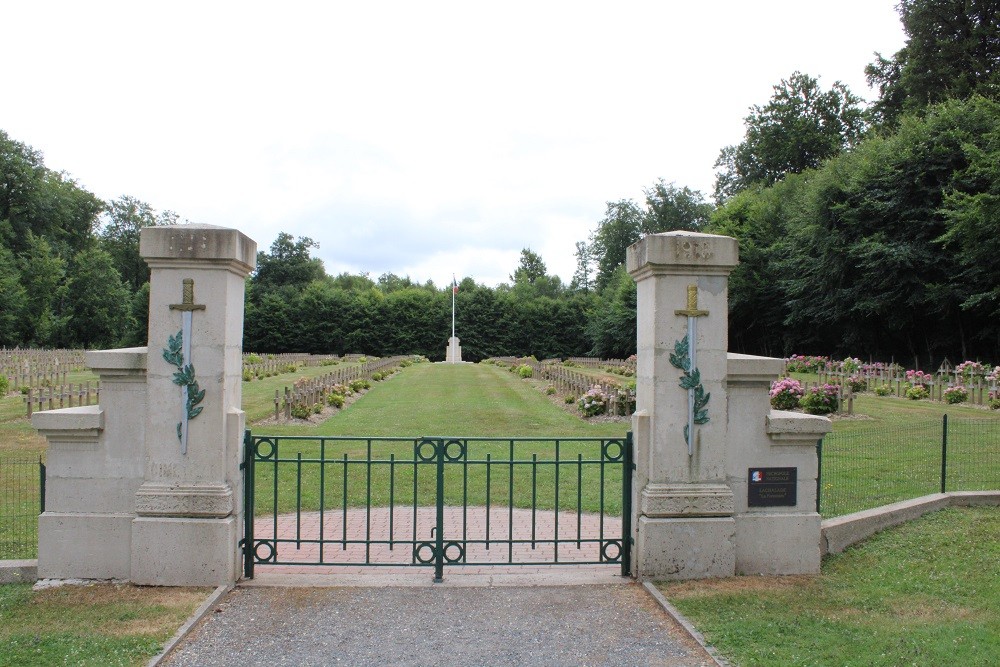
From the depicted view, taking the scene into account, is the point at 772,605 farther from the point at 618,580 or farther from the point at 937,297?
the point at 937,297

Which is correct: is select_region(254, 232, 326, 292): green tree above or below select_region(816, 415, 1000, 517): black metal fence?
above

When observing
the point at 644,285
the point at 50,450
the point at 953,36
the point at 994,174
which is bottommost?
the point at 50,450

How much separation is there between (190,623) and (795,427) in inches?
200

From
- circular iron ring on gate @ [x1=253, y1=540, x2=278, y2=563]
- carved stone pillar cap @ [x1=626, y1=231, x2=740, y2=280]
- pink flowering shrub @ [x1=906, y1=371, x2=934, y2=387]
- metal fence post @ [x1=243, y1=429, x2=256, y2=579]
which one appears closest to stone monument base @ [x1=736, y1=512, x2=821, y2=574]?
carved stone pillar cap @ [x1=626, y1=231, x2=740, y2=280]

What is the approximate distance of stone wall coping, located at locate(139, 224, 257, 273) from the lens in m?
5.85

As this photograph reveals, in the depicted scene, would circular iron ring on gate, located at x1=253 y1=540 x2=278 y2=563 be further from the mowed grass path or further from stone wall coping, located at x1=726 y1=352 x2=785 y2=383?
the mowed grass path

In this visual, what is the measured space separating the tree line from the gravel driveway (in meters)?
28.6

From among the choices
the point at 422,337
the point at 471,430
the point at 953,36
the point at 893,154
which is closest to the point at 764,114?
the point at 953,36

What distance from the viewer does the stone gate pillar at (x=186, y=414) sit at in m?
5.87

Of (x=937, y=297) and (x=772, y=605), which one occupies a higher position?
(x=937, y=297)

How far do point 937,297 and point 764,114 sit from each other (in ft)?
87.8

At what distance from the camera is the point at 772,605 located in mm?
5520

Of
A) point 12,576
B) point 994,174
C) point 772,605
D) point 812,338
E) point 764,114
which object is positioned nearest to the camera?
point 772,605

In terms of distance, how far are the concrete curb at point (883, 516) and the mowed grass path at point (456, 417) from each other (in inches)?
304
